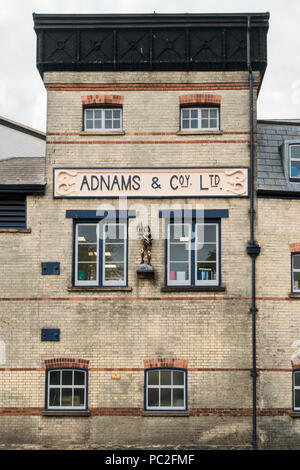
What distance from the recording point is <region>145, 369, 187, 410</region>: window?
14906 millimetres

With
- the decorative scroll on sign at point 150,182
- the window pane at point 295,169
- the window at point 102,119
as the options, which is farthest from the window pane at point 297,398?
the window at point 102,119

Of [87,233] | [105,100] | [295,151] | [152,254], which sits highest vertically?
[105,100]

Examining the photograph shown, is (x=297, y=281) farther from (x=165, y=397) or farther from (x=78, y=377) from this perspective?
(x=78, y=377)

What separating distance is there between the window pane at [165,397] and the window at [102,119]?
7.46m

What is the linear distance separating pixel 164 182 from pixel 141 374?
5297 millimetres

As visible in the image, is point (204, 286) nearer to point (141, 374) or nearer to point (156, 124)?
point (141, 374)

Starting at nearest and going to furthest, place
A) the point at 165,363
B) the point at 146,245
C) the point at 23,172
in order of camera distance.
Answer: the point at 165,363 → the point at 146,245 → the point at 23,172

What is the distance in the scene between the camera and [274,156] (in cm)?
1595

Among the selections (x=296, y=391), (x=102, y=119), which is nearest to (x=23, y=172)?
(x=102, y=119)

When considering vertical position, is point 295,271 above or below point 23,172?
below

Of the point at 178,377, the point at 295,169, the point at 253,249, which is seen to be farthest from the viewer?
the point at 295,169

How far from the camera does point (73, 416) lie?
48.4 feet

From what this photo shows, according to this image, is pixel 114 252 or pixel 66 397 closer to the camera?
pixel 66 397

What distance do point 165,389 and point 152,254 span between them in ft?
12.0
